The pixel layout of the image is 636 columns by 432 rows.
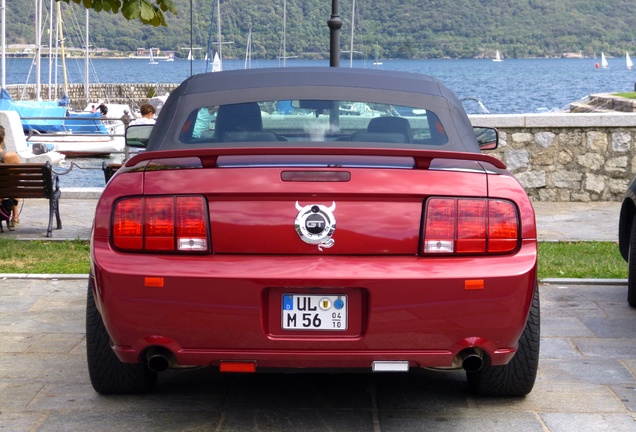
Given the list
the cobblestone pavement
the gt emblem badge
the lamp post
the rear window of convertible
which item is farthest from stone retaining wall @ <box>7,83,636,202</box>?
the gt emblem badge

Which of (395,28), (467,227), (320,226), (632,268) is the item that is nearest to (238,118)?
(320,226)

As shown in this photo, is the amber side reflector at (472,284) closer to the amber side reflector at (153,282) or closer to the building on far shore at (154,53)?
the amber side reflector at (153,282)

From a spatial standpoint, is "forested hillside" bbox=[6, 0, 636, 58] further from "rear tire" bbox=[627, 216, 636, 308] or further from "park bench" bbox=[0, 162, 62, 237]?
"rear tire" bbox=[627, 216, 636, 308]

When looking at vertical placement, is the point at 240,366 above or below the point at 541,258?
above

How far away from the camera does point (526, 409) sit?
5.23 meters

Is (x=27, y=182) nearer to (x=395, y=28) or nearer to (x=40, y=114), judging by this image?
(x=40, y=114)

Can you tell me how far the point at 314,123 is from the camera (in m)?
5.89

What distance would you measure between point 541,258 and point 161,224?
5.69 m

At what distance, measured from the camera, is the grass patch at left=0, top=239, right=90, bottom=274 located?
903 centimetres

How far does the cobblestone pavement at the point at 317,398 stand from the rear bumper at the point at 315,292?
1.70ft

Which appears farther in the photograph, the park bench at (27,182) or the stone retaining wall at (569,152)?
the stone retaining wall at (569,152)

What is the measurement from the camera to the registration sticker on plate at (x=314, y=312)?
457 centimetres

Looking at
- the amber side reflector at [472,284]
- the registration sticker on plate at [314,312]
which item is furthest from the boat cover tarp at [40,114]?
the amber side reflector at [472,284]

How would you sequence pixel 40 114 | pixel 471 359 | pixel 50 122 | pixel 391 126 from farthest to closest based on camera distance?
pixel 40 114 < pixel 50 122 < pixel 391 126 < pixel 471 359
